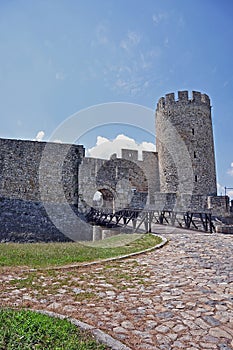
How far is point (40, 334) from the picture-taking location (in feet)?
7.29

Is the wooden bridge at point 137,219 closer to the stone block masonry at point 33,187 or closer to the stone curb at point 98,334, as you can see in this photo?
the stone block masonry at point 33,187

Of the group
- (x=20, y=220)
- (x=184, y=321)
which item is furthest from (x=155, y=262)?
(x=20, y=220)

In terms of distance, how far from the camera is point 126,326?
2.53m

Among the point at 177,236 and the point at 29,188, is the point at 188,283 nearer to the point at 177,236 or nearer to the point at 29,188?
the point at 177,236

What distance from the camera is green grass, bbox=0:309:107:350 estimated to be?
2.06m

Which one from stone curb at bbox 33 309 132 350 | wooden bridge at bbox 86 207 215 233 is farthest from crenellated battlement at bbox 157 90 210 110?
stone curb at bbox 33 309 132 350

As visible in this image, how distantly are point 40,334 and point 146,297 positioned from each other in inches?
58.7

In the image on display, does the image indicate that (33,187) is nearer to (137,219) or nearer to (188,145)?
(137,219)

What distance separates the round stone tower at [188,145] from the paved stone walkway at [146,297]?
1471 centimetres

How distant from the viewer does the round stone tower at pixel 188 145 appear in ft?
64.6

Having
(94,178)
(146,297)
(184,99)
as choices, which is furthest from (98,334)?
(184,99)

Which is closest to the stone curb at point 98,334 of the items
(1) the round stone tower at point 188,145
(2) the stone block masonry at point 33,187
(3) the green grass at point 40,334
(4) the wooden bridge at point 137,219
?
(3) the green grass at point 40,334

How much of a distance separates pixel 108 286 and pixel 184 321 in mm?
1370

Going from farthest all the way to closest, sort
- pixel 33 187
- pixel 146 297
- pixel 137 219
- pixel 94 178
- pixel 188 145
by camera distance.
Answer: pixel 188 145 < pixel 94 178 < pixel 33 187 < pixel 137 219 < pixel 146 297
